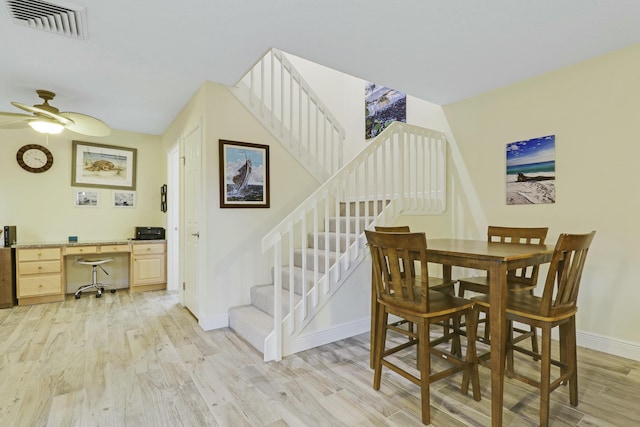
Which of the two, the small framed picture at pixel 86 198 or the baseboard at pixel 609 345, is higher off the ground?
the small framed picture at pixel 86 198

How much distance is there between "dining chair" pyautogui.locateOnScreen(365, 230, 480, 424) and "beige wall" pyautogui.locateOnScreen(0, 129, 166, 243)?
445 centimetres

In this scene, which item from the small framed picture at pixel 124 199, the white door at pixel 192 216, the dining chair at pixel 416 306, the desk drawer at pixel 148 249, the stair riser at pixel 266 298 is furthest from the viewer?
the small framed picture at pixel 124 199

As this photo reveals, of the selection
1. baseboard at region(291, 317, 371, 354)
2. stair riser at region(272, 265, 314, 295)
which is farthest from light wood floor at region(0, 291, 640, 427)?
stair riser at region(272, 265, 314, 295)

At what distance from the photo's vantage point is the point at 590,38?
2.34 meters

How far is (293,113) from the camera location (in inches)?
151

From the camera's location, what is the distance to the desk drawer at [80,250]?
418cm

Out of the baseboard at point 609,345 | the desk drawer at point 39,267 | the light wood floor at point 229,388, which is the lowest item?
the light wood floor at point 229,388

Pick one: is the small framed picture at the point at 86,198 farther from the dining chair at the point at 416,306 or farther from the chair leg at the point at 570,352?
the chair leg at the point at 570,352

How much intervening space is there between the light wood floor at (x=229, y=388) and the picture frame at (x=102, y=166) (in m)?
2.49

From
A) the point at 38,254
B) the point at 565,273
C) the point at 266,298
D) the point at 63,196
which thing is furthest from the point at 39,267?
the point at 565,273

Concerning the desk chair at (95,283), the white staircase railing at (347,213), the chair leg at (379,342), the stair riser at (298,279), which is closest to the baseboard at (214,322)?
the stair riser at (298,279)

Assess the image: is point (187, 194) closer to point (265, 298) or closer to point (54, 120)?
point (54, 120)

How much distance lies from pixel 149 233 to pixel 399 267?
14.0ft

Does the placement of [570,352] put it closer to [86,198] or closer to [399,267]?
[399,267]
